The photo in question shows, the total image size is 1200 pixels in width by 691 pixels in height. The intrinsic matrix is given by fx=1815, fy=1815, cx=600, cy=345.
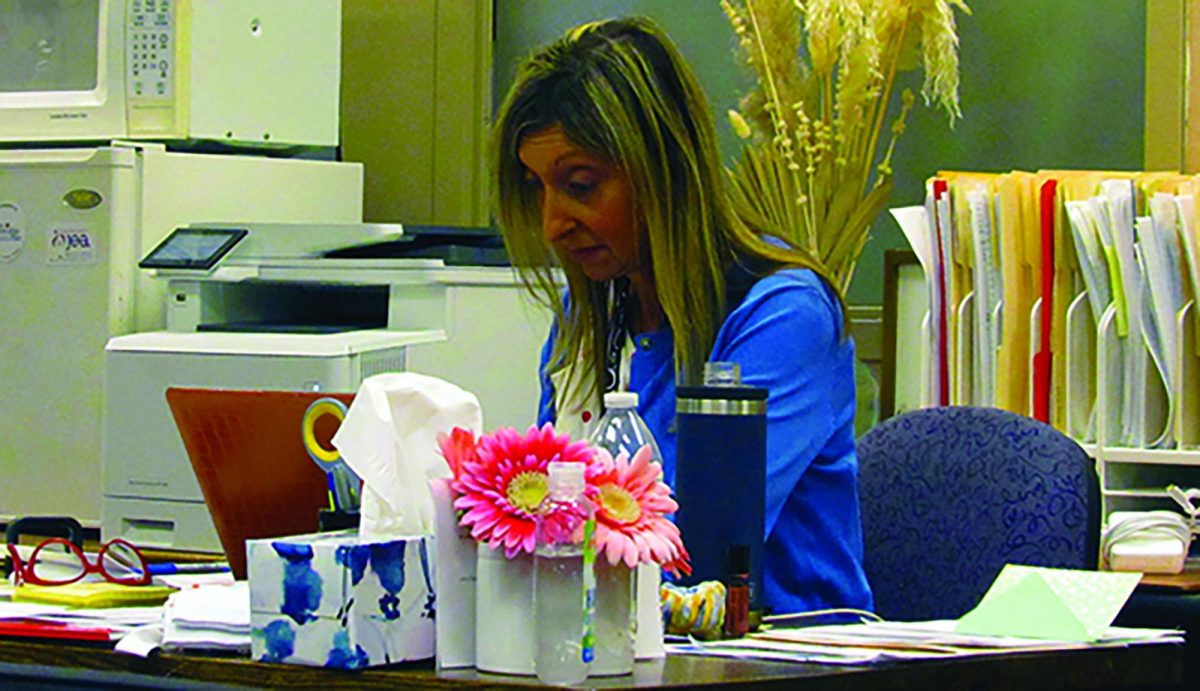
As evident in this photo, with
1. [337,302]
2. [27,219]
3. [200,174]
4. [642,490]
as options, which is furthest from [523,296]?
[642,490]

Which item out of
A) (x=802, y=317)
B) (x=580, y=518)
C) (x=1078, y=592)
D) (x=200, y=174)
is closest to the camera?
(x=580, y=518)

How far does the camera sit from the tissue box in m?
1.21

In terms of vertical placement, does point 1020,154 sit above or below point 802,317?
above

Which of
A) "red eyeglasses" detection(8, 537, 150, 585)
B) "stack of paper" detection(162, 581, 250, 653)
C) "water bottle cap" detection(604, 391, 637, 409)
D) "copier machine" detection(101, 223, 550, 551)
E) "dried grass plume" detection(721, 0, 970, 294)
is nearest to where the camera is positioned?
"stack of paper" detection(162, 581, 250, 653)

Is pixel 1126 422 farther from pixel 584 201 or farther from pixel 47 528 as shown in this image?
pixel 47 528

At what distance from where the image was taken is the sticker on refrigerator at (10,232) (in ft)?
10.1

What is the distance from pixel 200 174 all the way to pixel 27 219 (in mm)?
299

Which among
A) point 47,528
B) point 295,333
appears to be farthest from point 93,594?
point 295,333

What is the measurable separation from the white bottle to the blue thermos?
46 mm

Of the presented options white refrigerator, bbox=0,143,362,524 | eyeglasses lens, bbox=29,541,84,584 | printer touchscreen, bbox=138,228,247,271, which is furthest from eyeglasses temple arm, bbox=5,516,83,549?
white refrigerator, bbox=0,143,362,524

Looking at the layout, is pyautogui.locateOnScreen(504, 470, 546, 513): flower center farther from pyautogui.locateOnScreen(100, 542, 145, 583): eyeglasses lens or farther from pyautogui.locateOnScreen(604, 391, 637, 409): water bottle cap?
pyautogui.locateOnScreen(100, 542, 145, 583): eyeglasses lens

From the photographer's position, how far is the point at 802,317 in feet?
5.58

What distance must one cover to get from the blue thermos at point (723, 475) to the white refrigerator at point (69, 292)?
1797 millimetres

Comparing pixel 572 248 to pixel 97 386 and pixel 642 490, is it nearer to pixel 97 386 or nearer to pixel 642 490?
pixel 642 490
